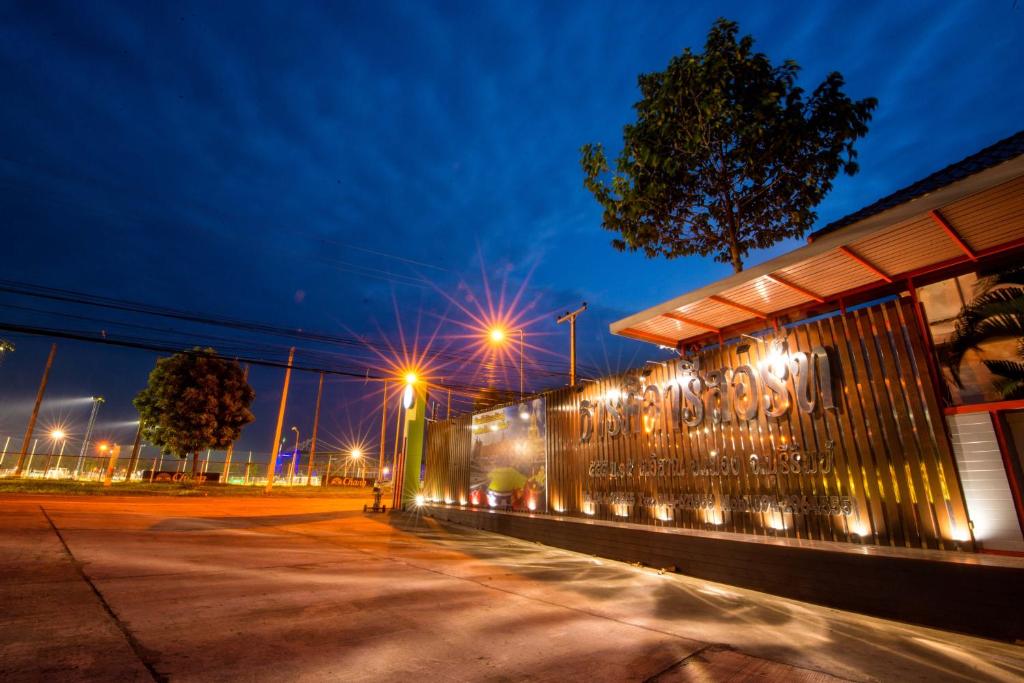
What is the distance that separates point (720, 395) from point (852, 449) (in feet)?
6.61

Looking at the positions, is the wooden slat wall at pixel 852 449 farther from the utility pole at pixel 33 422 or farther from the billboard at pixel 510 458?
the utility pole at pixel 33 422

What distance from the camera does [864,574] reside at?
5.09 m

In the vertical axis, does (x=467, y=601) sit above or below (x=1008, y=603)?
below

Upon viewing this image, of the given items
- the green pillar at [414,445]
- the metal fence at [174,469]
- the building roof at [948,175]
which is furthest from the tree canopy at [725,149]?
the metal fence at [174,469]

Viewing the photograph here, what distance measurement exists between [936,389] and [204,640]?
27.4ft

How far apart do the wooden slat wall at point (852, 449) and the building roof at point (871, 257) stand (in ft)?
2.36

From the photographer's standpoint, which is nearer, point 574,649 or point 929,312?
point 574,649

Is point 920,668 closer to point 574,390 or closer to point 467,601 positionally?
point 467,601

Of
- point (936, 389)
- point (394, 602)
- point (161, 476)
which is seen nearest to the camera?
point (394, 602)

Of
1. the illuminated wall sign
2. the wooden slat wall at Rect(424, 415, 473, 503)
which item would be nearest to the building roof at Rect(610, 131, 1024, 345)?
the illuminated wall sign

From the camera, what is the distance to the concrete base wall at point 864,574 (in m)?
4.23

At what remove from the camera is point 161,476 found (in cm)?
2764

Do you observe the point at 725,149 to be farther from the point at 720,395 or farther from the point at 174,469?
→ the point at 174,469

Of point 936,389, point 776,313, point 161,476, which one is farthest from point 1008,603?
point 161,476
